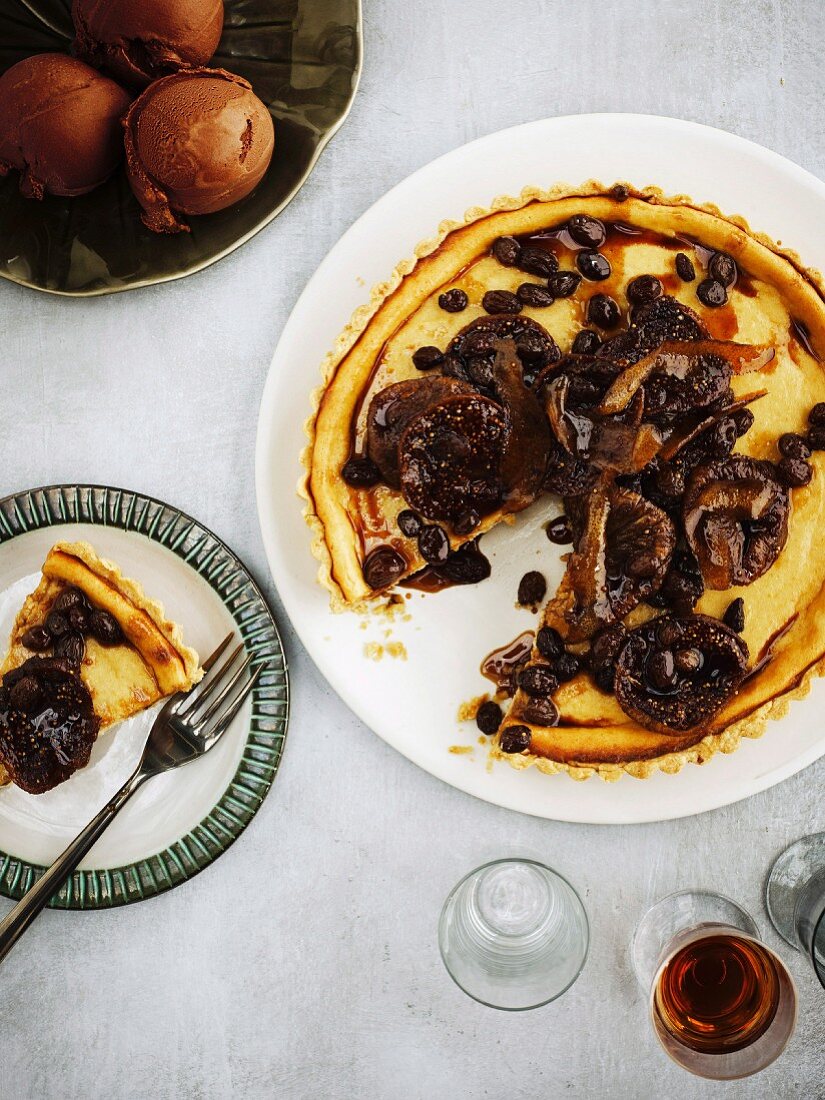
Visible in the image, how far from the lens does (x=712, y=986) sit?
3414mm

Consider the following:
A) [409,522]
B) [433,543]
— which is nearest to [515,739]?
[433,543]

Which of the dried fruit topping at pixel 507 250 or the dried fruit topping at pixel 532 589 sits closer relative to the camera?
the dried fruit topping at pixel 507 250

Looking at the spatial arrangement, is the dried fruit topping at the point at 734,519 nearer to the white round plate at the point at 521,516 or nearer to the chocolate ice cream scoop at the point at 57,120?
the white round plate at the point at 521,516

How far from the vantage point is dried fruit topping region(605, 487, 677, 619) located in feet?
9.60

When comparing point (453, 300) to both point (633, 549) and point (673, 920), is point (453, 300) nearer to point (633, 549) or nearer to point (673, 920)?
point (633, 549)

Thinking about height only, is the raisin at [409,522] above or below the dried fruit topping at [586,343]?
below

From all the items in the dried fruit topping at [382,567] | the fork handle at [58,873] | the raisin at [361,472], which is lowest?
the fork handle at [58,873]

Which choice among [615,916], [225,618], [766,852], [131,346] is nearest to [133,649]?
[225,618]

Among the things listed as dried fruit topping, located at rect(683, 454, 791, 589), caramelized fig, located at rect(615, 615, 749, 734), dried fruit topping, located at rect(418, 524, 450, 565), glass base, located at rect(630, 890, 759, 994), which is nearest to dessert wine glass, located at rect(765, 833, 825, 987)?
glass base, located at rect(630, 890, 759, 994)

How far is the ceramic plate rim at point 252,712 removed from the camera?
336 cm

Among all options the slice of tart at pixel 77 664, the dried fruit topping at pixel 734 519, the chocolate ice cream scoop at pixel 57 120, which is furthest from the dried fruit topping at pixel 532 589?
the chocolate ice cream scoop at pixel 57 120

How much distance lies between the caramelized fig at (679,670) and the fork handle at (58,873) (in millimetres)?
1908

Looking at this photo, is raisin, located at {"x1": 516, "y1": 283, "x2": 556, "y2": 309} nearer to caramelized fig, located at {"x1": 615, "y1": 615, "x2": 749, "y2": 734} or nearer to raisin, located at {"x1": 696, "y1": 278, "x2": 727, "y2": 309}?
raisin, located at {"x1": 696, "y1": 278, "x2": 727, "y2": 309}

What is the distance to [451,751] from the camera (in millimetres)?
3385
